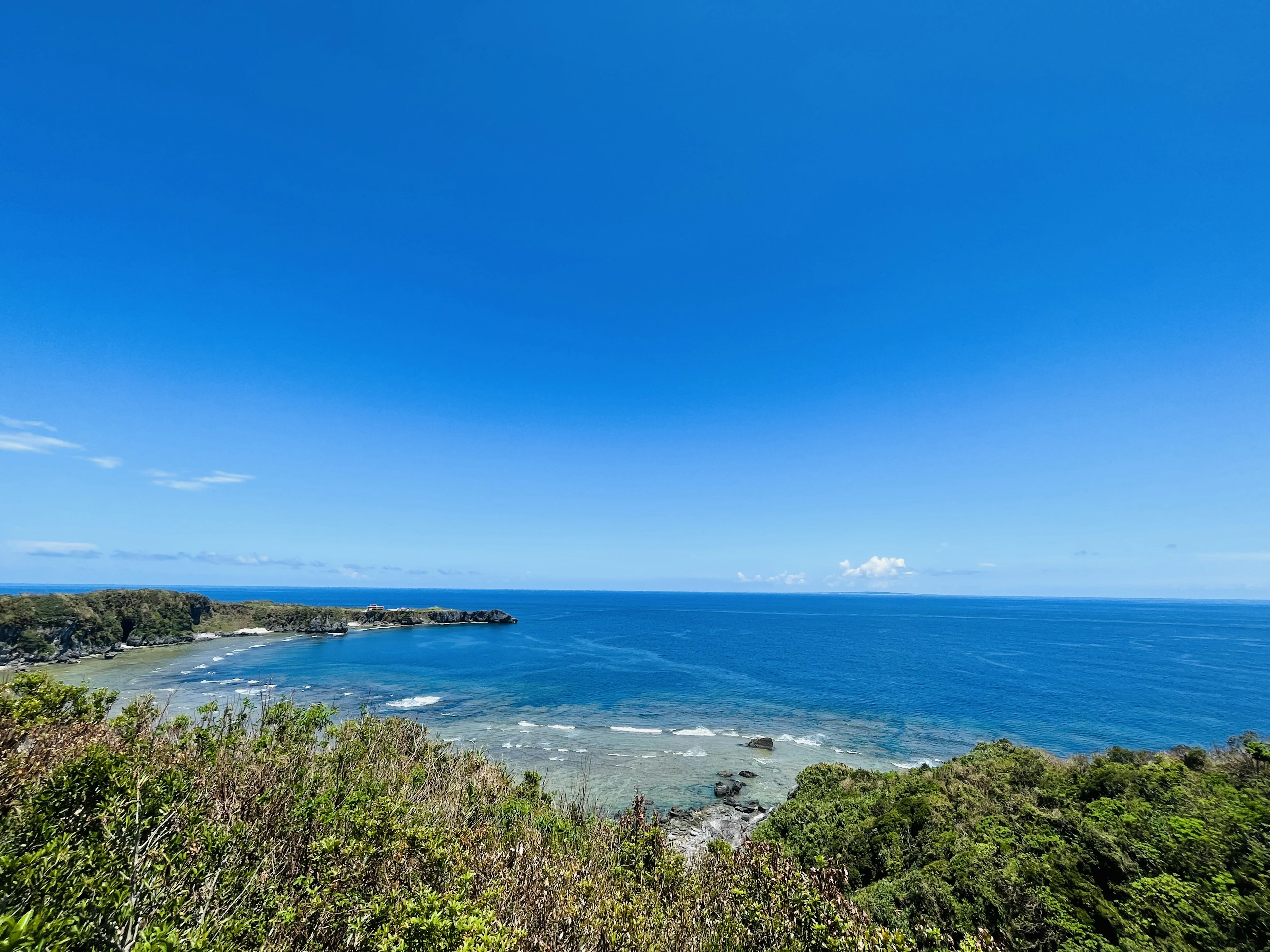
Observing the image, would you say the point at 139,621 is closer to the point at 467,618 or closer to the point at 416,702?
the point at 416,702

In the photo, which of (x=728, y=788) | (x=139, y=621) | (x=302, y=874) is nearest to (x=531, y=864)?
(x=302, y=874)

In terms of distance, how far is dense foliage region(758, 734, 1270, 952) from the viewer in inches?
436

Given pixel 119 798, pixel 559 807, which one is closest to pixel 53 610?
pixel 559 807

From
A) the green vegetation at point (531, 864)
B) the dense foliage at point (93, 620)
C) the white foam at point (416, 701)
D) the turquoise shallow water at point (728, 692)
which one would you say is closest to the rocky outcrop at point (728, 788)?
the turquoise shallow water at point (728, 692)

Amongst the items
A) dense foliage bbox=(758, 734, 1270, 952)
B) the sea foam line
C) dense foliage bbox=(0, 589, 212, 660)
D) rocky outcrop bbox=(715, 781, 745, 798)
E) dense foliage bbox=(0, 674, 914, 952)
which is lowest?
the sea foam line

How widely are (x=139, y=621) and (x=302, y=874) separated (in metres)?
122

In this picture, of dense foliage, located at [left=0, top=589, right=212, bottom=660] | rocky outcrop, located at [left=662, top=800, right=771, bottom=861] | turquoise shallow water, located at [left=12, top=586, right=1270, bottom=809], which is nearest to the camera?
rocky outcrop, located at [left=662, top=800, right=771, bottom=861]

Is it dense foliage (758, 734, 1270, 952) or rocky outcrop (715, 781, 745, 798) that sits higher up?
dense foliage (758, 734, 1270, 952)

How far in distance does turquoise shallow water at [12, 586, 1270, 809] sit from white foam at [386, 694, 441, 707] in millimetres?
515

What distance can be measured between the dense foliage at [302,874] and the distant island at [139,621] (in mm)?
91143

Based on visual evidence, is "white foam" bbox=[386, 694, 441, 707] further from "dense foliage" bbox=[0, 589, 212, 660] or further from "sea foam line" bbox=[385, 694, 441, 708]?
"dense foliage" bbox=[0, 589, 212, 660]

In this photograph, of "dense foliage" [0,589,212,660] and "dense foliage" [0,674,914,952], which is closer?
"dense foliage" [0,674,914,952]

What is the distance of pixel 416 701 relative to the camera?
58594mm

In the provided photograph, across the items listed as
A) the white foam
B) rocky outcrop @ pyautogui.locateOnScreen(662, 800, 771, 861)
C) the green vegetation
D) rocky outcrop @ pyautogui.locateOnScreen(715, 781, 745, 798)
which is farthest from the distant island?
rocky outcrop @ pyautogui.locateOnScreen(715, 781, 745, 798)
